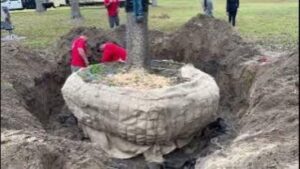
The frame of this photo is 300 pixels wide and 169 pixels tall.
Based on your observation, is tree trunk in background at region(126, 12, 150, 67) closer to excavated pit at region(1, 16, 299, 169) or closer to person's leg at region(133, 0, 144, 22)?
person's leg at region(133, 0, 144, 22)

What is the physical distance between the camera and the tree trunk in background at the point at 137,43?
10.9m

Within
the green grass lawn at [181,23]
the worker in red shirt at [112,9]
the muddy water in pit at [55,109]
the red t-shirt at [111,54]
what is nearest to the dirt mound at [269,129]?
the muddy water in pit at [55,109]

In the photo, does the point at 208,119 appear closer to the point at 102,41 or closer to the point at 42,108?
the point at 42,108

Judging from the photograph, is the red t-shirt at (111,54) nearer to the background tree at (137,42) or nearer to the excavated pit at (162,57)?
the background tree at (137,42)

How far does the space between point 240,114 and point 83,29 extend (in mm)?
5162

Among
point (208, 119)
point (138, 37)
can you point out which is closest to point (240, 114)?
point (208, 119)

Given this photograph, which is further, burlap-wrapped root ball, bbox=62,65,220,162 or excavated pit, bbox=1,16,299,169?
burlap-wrapped root ball, bbox=62,65,220,162

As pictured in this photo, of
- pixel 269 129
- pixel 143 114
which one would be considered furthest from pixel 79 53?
pixel 269 129

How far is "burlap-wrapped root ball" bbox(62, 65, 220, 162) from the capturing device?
9203 mm

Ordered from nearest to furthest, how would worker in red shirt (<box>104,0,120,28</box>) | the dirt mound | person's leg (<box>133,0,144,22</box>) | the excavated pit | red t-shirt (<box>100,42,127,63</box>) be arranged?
the dirt mound < the excavated pit < person's leg (<box>133,0,144,22</box>) < red t-shirt (<box>100,42,127,63</box>) < worker in red shirt (<box>104,0,120,28</box>)

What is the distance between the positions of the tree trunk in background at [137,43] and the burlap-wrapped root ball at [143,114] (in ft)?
3.60

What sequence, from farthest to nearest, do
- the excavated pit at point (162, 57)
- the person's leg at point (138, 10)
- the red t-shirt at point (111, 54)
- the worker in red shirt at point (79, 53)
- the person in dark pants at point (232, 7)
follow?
the person in dark pants at point (232, 7), the red t-shirt at point (111, 54), the worker in red shirt at point (79, 53), the person's leg at point (138, 10), the excavated pit at point (162, 57)

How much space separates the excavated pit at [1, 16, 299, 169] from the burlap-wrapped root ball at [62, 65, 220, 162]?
Result: 0.96ft

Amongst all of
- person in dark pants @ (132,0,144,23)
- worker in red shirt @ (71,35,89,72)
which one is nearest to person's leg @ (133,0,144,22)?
person in dark pants @ (132,0,144,23)
